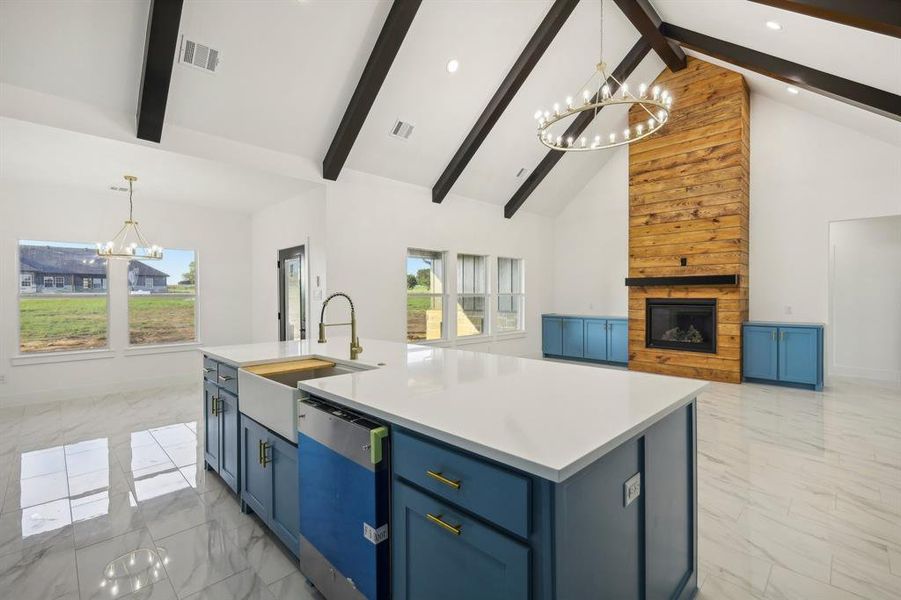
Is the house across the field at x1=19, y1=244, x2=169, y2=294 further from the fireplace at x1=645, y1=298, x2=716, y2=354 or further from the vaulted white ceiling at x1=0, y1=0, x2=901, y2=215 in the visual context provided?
the fireplace at x1=645, y1=298, x2=716, y2=354

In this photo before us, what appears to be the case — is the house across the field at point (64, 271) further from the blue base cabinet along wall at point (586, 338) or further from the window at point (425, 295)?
the blue base cabinet along wall at point (586, 338)

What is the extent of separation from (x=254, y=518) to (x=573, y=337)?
21.0 feet

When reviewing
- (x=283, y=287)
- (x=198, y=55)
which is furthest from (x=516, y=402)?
(x=283, y=287)

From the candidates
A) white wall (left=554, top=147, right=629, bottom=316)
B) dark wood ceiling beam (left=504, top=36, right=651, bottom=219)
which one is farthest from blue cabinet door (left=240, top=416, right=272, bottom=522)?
white wall (left=554, top=147, right=629, bottom=316)

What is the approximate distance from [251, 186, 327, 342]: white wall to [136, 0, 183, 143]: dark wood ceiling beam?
6.03 ft

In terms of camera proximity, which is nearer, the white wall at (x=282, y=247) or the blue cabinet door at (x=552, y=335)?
the white wall at (x=282, y=247)

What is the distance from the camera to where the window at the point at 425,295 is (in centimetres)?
632

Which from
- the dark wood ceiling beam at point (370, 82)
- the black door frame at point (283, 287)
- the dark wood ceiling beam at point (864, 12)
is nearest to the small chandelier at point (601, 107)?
the dark wood ceiling beam at point (864, 12)

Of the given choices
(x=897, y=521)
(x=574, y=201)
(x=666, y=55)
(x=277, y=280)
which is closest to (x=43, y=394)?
(x=277, y=280)

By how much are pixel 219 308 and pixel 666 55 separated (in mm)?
7737

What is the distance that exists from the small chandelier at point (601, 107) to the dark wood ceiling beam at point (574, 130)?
2.8 inches

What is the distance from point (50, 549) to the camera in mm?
2195

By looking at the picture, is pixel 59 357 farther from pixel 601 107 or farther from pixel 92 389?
pixel 601 107

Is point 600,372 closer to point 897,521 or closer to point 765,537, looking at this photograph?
point 765,537
